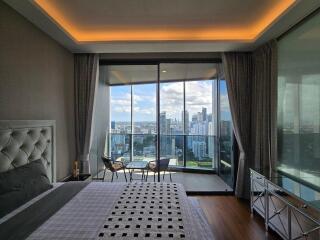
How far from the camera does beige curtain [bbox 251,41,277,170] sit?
329 centimetres

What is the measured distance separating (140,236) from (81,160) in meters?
2.76

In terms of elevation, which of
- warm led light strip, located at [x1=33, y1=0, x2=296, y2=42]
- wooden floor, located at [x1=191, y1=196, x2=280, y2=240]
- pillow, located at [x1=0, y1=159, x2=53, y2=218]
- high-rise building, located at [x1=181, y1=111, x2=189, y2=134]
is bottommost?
wooden floor, located at [x1=191, y1=196, x2=280, y2=240]

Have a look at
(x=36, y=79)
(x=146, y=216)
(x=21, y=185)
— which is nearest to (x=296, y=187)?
(x=146, y=216)

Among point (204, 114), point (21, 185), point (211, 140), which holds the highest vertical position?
point (204, 114)

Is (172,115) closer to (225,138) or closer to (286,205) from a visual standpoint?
(225,138)

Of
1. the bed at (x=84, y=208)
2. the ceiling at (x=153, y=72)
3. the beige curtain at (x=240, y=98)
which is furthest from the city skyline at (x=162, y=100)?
the bed at (x=84, y=208)

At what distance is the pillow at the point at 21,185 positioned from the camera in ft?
6.15

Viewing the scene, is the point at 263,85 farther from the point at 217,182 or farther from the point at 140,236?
the point at 140,236

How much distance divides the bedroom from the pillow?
0.04 feet

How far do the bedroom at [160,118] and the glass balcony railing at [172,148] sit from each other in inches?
1.0

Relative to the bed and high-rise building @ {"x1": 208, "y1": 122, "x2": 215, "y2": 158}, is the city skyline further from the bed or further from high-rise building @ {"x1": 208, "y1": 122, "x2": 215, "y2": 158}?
the bed

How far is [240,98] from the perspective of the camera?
395 cm

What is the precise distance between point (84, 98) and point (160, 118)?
147cm

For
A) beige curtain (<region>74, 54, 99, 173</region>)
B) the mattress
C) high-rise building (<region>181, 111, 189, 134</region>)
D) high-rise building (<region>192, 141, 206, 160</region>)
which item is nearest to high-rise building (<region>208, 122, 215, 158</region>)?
high-rise building (<region>192, 141, 206, 160</region>)
